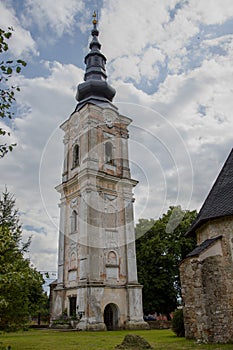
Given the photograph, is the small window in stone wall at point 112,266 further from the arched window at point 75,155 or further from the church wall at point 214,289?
the church wall at point 214,289

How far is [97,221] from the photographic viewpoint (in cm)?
2686

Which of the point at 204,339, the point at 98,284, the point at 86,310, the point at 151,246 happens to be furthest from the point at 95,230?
the point at 204,339

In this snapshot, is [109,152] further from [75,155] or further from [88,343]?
[88,343]

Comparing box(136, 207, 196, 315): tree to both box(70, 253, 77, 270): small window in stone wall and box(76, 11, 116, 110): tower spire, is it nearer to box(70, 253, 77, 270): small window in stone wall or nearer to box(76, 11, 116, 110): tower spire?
box(70, 253, 77, 270): small window in stone wall

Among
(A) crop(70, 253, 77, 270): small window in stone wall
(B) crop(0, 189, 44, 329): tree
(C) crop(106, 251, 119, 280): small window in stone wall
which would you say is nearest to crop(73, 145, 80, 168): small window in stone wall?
(A) crop(70, 253, 77, 270): small window in stone wall

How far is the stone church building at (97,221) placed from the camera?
82.8ft

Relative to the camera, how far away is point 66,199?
30.5m

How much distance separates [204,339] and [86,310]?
12.7m

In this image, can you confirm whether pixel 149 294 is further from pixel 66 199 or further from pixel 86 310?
pixel 66 199

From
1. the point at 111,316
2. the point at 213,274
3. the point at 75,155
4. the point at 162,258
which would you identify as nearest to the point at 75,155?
the point at 75,155

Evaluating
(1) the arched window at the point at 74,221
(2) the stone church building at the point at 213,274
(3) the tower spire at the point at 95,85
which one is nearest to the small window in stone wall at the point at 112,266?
(1) the arched window at the point at 74,221

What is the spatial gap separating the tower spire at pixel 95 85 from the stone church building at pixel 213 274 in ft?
64.2

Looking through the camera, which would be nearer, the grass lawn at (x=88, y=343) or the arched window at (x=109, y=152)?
the grass lawn at (x=88, y=343)

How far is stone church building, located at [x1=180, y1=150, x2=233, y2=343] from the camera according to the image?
1280 centimetres
